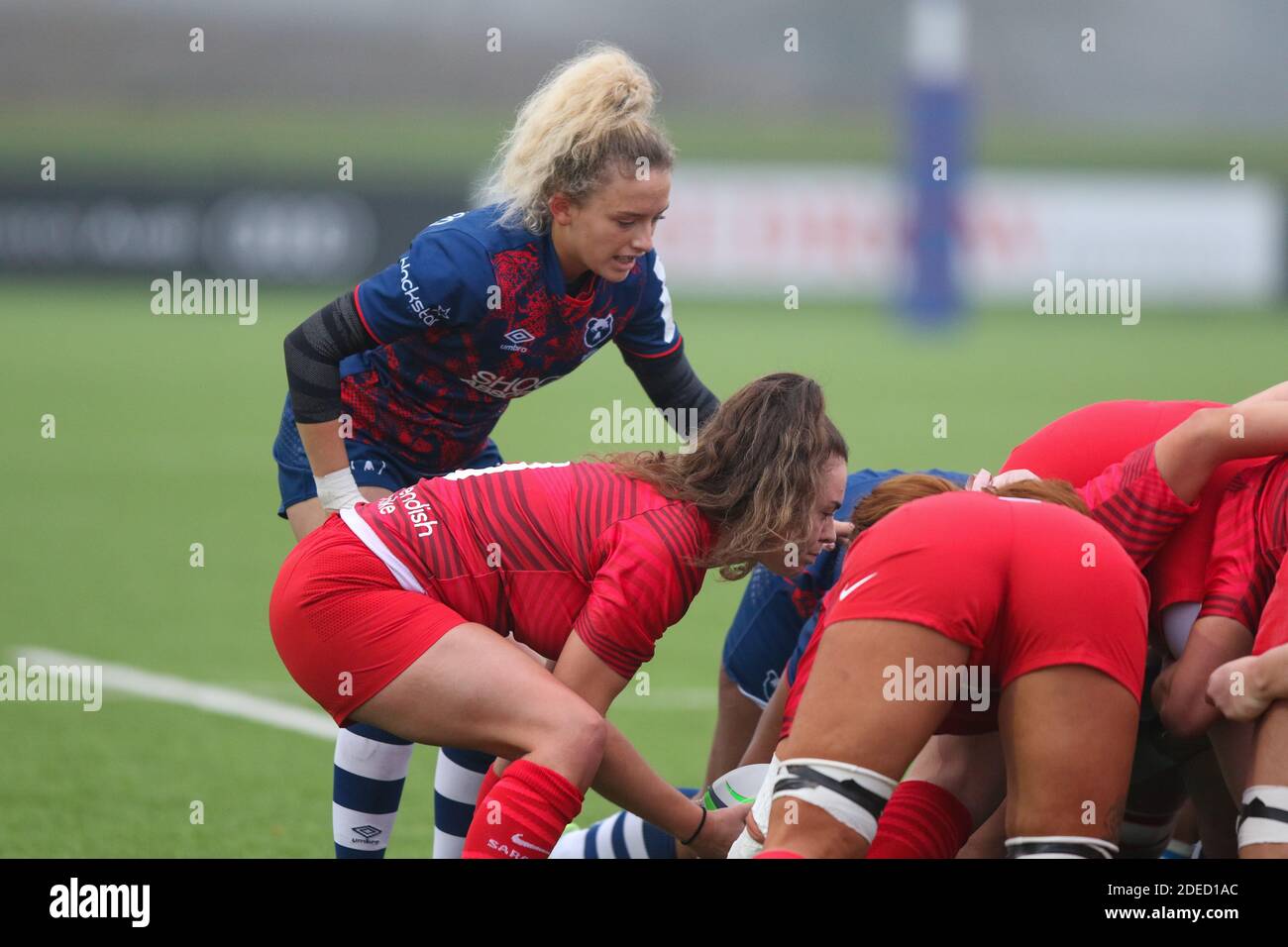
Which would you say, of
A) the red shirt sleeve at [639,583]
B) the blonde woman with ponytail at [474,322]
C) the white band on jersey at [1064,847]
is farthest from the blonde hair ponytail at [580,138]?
the white band on jersey at [1064,847]

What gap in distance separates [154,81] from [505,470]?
3578cm

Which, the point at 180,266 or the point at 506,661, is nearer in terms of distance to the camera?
the point at 506,661

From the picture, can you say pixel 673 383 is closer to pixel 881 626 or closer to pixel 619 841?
pixel 619 841

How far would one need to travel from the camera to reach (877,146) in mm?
32625

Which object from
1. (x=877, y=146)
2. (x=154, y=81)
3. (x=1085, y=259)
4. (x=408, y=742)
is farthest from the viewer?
(x=154, y=81)

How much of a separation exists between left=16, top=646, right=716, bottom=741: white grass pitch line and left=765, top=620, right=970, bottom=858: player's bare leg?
124 inches

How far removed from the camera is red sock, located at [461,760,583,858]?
9.98ft

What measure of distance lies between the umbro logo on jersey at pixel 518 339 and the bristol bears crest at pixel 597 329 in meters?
0.16

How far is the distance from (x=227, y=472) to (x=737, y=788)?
331 inches

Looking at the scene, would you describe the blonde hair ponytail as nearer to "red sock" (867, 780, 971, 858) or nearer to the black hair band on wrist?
the black hair band on wrist

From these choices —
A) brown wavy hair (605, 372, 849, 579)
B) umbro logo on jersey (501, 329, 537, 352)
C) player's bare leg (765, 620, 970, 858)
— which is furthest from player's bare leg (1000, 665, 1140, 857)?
umbro logo on jersey (501, 329, 537, 352)

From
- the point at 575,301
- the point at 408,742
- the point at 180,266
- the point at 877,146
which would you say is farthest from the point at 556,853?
the point at 877,146

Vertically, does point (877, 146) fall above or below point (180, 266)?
above
